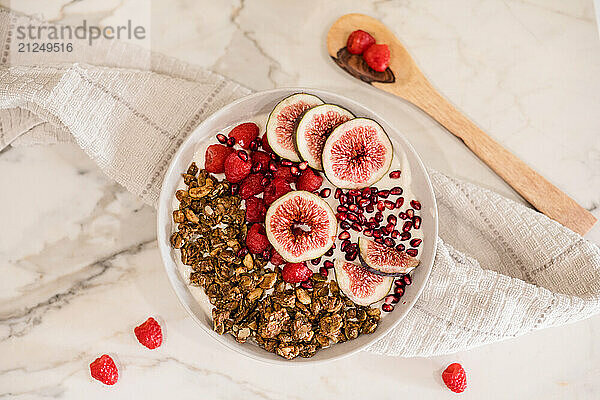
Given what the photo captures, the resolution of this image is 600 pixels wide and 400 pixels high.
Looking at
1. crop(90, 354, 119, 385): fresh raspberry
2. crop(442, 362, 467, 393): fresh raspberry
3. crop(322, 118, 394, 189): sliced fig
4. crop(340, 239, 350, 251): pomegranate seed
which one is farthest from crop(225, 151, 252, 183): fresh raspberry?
crop(442, 362, 467, 393): fresh raspberry

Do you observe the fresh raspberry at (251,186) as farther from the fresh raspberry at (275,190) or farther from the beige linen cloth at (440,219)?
the beige linen cloth at (440,219)

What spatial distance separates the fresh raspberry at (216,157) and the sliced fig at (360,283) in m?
0.47

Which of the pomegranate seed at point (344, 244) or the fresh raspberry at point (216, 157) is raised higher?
the fresh raspberry at point (216, 157)

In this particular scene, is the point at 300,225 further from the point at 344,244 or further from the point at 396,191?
the point at 396,191

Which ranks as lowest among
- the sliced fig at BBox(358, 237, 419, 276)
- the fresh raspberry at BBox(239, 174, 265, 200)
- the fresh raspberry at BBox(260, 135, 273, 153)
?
the sliced fig at BBox(358, 237, 419, 276)

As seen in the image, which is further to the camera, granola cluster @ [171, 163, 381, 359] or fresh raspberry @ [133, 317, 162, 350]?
fresh raspberry @ [133, 317, 162, 350]

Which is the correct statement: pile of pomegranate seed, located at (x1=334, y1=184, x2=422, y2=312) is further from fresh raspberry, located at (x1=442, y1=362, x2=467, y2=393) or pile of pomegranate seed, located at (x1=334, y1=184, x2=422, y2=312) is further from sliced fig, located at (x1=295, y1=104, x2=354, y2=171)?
fresh raspberry, located at (x1=442, y1=362, x2=467, y2=393)

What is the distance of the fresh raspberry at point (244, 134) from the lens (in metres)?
1.82

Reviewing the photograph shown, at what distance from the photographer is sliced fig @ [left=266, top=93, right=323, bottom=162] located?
178 centimetres

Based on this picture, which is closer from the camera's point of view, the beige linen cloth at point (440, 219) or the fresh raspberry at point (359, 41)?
the beige linen cloth at point (440, 219)

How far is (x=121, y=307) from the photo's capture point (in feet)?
6.56

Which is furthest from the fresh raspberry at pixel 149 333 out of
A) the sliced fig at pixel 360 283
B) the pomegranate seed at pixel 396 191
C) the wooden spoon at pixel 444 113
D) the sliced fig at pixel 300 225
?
the wooden spoon at pixel 444 113

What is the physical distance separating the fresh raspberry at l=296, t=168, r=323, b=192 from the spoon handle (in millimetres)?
461

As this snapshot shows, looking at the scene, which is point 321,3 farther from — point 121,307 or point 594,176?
point 121,307
